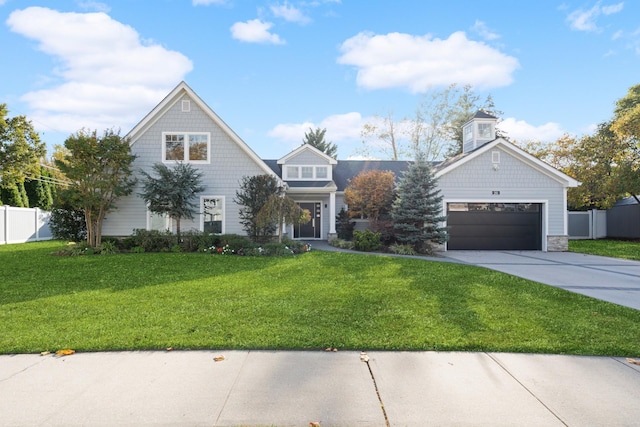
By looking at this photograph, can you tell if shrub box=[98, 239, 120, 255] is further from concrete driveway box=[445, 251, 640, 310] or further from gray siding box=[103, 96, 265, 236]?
concrete driveway box=[445, 251, 640, 310]

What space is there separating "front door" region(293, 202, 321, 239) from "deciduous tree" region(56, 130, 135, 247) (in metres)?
8.57

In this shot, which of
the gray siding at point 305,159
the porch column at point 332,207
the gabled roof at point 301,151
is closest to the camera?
the porch column at point 332,207

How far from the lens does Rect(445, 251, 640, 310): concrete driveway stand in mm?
7215

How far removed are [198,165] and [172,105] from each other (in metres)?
2.68

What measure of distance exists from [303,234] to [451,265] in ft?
33.4

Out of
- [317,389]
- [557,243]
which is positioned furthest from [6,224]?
[557,243]

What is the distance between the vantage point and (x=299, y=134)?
37.4m

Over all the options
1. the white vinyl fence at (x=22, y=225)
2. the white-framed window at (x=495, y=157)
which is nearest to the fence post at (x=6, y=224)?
the white vinyl fence at (x=22, y=225)

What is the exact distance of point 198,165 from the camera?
580 inches

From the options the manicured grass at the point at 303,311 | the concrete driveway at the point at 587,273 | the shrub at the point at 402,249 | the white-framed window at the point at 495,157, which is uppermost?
the white-framed window at the point at 495,157

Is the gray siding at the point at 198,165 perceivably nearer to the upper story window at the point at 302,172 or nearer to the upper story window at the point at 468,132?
the upper story window at the point at 302,172

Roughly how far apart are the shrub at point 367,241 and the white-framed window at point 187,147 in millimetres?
7143

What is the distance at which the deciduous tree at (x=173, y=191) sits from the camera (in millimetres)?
13406

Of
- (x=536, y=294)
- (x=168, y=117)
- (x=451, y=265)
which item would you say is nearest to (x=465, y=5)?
(x=451, y=265)
